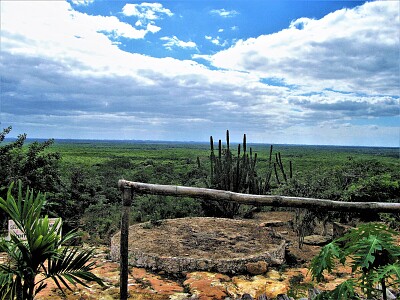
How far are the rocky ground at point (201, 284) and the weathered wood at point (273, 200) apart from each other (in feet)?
2.97

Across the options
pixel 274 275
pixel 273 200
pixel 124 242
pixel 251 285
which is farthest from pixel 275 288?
pixel 124 242

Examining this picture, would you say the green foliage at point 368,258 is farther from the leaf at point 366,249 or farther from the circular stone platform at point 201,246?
the circular stone platform at point 201,246

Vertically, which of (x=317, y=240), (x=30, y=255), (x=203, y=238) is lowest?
(x=317, y=240)

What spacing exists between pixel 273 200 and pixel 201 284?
6.90ft

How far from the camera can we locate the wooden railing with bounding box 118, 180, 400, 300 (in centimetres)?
364

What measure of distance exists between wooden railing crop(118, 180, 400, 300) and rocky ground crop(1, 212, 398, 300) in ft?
2.82

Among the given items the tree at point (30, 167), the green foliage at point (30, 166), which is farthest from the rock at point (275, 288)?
the green foliage at point (30, 166)

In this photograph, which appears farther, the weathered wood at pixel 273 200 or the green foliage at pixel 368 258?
the weathered wood at pixel 273 200

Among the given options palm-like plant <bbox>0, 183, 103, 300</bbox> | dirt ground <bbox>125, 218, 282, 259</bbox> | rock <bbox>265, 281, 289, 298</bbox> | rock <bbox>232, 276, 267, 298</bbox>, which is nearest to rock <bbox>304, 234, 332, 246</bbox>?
dirt ground <bbox>125, 218, 282, 259</bbox>

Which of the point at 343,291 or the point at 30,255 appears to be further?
the point at 30,255

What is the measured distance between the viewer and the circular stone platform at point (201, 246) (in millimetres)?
5781

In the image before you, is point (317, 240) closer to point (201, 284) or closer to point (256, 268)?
point (256, 268)

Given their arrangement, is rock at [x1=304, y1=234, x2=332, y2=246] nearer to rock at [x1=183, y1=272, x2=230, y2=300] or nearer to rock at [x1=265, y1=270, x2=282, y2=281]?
rock at [x1=265, y1=270, x2=282, y2=281]

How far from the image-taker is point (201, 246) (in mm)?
6695
